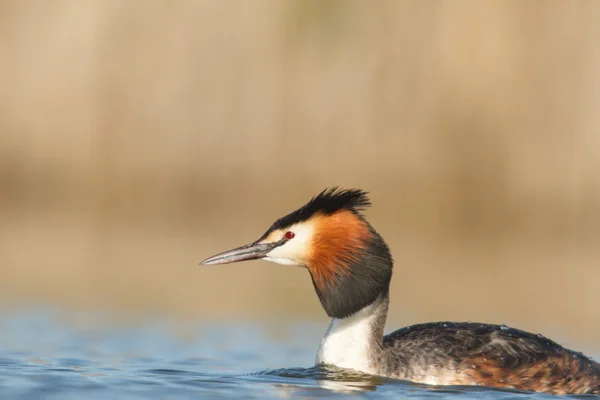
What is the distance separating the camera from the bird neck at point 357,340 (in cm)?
856

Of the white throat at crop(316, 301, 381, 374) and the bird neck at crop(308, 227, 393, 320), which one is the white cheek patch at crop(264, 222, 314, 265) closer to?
the bird neck at crop(308, 227, 393, 320)

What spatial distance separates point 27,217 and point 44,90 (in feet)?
11.5

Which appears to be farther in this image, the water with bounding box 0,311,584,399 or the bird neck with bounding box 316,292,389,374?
the bird neck with bounding box 316,292,389,374

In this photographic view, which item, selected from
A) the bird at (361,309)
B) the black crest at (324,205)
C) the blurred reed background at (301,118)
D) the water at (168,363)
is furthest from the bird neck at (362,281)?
the blurred reed background at (301,118)

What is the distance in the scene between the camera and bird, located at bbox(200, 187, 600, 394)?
8.54 metres

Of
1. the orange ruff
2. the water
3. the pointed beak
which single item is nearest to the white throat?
the water

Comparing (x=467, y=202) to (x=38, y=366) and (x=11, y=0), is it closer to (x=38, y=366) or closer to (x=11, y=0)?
(x=11, y=0)

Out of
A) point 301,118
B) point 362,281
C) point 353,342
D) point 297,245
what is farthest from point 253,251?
point 301,118

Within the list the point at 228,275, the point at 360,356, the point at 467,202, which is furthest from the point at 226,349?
the point at 467,202

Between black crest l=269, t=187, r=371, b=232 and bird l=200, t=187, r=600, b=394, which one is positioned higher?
black crest l=269, t=187, r=371, b=232

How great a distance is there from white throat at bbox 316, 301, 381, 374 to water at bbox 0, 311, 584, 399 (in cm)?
10

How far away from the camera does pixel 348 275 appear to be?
28.3 ft

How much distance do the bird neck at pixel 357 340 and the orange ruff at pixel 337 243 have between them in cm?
33

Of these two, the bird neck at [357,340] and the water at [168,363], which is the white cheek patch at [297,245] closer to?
the bird neck at [357,340]
